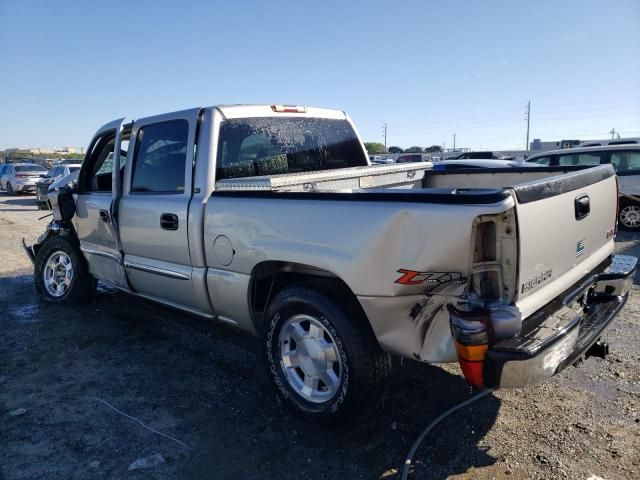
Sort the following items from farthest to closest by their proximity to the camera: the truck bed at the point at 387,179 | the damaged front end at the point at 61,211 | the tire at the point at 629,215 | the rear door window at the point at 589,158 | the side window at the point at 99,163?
1. the rear door window at the point at 589,158
2. the tire at the point at 629,215
3. the damaged front end at the point at 61,211
4. the side window at the point at 99,163
5. the truck bed at the point at 387,179

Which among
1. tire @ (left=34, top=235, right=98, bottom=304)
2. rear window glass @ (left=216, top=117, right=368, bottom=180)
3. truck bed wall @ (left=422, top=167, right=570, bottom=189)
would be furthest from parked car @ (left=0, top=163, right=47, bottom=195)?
truck bed wall @ (left=422, top=167, right=570, bottom=189)

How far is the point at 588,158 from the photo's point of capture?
10.0m

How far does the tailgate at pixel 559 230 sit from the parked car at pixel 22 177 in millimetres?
25184

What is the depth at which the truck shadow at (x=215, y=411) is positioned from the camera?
2.78 meters

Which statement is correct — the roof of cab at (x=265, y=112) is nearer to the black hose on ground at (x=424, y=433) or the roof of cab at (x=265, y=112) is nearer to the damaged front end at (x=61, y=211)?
the damaged front end at (x=61, y=211)

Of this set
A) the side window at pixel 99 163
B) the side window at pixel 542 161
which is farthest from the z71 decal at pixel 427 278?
the side window at pixel 542 161

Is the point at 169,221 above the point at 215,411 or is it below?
above

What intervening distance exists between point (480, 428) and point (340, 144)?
2862 mm

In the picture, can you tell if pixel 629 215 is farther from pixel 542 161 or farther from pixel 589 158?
pixel 542 161

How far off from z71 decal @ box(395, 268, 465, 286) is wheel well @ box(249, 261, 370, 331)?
1.57ft

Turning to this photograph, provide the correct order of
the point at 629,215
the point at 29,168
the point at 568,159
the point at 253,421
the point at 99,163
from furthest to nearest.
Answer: the point at 29,168
the point at 568,159
the point at 629,215
the point at 99,163
the point at 253,421

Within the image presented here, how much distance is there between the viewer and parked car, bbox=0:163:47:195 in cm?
2327

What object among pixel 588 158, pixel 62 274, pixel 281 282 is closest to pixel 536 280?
pixel 281 282

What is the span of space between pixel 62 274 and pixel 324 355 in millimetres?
4152
